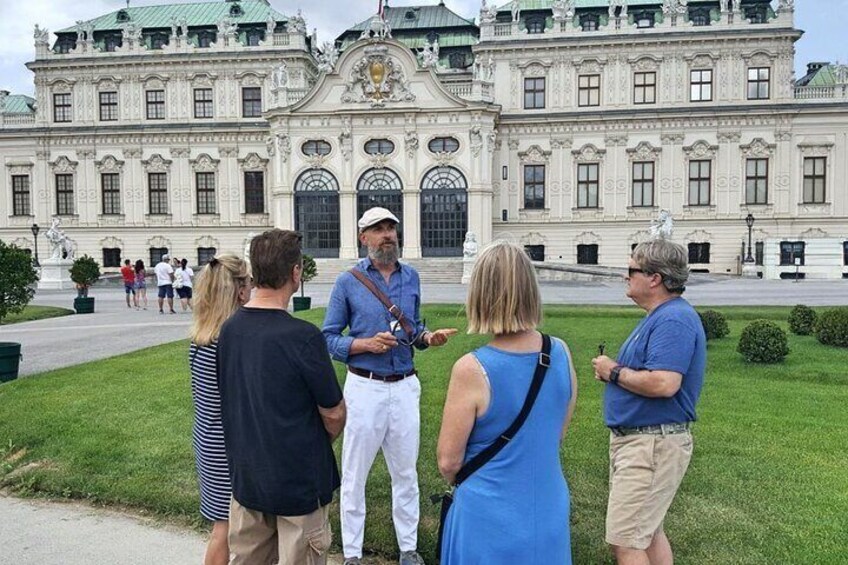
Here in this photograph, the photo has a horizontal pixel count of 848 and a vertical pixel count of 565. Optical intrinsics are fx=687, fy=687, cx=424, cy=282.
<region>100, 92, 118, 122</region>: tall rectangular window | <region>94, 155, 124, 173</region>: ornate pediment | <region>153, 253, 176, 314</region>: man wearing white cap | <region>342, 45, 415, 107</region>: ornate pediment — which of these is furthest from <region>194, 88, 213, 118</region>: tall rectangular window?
<region>153, 253, 176, 314</region>: man wearing white cap

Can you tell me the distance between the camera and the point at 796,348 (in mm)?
12438

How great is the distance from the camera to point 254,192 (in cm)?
4434

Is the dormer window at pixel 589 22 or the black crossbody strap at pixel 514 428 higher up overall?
the dormer window at pixel 589 22

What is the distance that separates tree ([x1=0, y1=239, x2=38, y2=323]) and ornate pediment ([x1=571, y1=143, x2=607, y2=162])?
116 feet

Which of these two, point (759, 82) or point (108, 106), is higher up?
point (759, 82)

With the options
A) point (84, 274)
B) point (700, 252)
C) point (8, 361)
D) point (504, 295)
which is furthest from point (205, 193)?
point (504, 295)

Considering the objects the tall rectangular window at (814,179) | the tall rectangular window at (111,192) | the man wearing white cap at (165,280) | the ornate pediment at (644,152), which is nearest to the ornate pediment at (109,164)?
the tall rectangular window at (111,192)

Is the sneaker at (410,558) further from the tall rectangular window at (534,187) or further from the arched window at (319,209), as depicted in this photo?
the tall rectangular window at (534,187)

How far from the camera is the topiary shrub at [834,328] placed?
488 inches

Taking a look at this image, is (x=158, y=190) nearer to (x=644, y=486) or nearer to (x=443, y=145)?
(x=443, y=145)

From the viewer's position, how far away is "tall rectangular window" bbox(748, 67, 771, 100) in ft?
133

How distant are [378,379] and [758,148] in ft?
138

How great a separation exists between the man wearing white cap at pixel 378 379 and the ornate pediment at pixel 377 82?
3575cm

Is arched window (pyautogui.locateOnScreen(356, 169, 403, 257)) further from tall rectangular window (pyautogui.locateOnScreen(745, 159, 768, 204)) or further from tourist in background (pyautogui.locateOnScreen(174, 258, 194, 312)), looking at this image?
tall rectangular window (pyautogui.locateOnScreen(745, 159, 768, 204))
